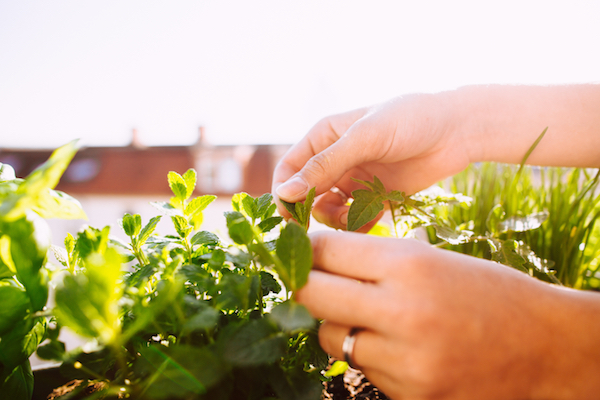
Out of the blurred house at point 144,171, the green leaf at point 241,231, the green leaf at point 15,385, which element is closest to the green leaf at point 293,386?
the green leaf at point 241,231

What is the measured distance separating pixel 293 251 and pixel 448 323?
0.45 ft

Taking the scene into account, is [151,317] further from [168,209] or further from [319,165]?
[319,165]

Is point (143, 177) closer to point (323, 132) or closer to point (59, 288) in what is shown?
point (323, 132)

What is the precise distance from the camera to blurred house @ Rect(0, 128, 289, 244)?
8.62ft

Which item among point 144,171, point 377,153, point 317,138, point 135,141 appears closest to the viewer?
point 377,153

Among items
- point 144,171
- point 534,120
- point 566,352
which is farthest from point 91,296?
point 144,171

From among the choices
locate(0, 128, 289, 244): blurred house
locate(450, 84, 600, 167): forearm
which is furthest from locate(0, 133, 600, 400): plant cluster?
locate(0, 128, 289, 244): blurred house

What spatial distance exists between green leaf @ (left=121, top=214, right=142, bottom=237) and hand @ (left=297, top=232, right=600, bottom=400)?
181 mm

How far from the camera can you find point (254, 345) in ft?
0.65

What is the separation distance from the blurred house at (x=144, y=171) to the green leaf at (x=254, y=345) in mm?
2340

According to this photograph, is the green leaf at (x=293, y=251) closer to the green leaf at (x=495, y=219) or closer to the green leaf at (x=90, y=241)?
the green leaf at (x=90, y=241)

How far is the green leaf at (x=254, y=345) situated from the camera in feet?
0.62

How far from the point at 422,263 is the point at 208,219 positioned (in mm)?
2522

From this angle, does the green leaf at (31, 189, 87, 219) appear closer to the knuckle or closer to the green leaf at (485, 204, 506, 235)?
the knuckle
